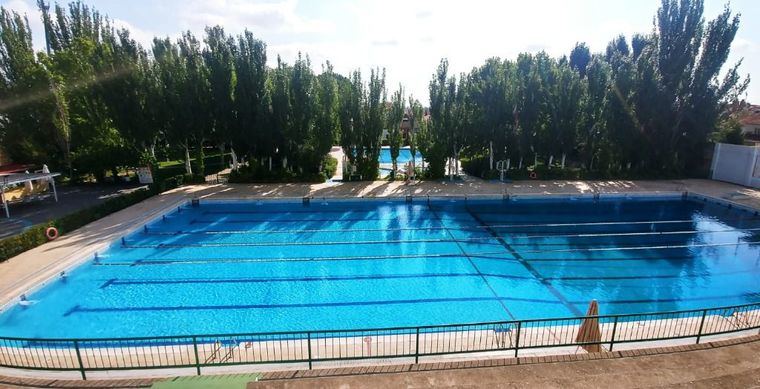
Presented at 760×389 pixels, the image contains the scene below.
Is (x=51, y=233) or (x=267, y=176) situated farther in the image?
(x=267, y=176)

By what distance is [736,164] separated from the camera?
867 inches

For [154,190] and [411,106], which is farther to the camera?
[411,106]

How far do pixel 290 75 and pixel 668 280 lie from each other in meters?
19.8

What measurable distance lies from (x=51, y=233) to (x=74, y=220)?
1.32m

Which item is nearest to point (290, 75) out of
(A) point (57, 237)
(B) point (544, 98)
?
(A) point (57, 237)

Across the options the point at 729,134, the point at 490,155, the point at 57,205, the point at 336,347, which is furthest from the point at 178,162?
the point at 729,134

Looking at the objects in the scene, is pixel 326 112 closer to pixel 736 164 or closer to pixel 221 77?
pixel 221 77

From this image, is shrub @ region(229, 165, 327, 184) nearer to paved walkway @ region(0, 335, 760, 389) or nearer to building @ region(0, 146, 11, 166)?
building @ region(0, 146, 11, 166)

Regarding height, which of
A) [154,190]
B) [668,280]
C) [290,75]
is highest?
[290,75]

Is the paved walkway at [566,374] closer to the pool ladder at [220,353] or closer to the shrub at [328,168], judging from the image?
the pool ladder at [220,353]

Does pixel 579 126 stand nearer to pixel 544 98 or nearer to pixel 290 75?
pixel 544 98

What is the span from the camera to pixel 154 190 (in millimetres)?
20016

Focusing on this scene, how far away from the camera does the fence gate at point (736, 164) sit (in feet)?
68.9

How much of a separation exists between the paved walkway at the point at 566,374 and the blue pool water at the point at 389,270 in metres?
3.37
